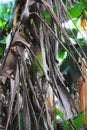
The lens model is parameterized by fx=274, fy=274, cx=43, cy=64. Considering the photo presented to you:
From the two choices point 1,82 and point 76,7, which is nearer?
point 1,82

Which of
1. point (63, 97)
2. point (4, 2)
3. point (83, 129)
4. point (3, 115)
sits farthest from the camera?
point (4, 2)

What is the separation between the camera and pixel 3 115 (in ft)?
2.59

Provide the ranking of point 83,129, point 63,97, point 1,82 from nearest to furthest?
point 63,97 < point 1,82 < point 83,129

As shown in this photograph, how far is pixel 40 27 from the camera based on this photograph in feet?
1.93

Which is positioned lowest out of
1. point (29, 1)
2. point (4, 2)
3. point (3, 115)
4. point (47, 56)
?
point (3, 115)

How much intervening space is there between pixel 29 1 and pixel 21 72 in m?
0.14

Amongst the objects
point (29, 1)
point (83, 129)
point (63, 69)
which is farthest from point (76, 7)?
point (29, 1)

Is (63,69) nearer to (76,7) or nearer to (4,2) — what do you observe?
(76,7)

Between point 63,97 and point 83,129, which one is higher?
point 63,97

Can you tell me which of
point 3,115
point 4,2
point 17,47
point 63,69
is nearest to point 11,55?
point 17,47

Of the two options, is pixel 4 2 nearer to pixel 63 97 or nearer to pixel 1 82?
pixel 1 82

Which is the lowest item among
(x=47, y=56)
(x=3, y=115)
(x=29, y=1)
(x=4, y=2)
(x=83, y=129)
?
(x=83, y=129)

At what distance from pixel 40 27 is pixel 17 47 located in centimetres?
7

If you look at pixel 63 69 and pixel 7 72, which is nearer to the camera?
pixel 7 72
